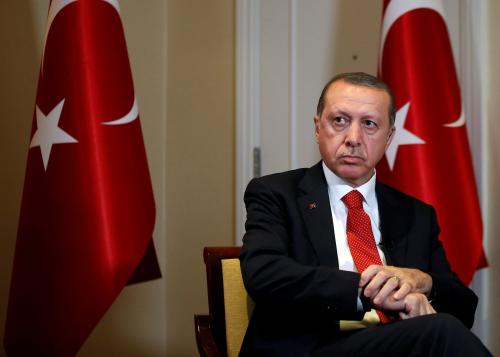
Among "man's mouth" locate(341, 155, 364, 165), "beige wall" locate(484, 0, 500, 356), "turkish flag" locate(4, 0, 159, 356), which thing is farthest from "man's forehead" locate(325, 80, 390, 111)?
"beige wall" locate(484, 0, 500, 356)

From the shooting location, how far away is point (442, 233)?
2.41 meters

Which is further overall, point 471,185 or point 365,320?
point 471,185

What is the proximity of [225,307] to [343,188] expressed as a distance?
49 centimetres

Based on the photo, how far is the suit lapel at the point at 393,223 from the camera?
5.96 feet

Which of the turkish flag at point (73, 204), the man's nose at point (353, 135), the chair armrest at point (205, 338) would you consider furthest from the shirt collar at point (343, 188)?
the turkish flag at point (73, 204)

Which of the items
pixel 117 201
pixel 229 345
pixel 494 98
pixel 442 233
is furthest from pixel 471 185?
pixel 117 201

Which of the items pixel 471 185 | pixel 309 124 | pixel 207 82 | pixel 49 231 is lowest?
pixel 49 231

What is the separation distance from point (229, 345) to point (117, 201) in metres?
0.79

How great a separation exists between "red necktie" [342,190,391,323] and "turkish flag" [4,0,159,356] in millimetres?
939

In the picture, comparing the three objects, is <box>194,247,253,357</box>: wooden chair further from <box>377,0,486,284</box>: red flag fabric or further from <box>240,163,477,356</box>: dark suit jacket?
<box>377,0,486,284</box>: red flag fabric

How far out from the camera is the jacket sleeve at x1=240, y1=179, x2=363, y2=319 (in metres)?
1.49

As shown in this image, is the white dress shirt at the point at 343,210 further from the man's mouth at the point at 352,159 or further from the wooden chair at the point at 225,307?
the wooden chair at the point at 225,307

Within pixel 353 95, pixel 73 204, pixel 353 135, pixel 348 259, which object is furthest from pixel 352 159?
pixel 73 204

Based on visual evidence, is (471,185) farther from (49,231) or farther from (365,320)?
(49,231)
